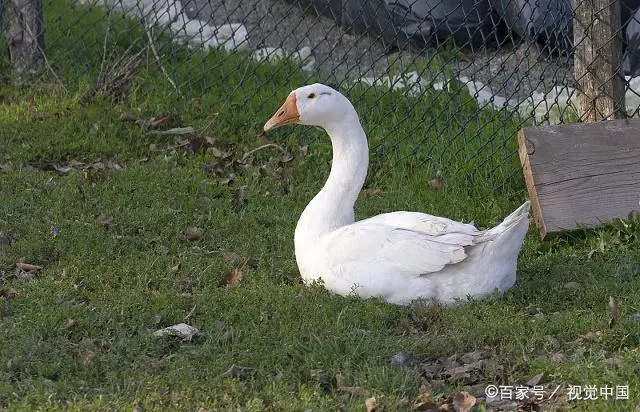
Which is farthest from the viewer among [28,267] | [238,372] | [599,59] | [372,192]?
[372,192]

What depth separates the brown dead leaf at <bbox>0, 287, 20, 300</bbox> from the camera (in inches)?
216

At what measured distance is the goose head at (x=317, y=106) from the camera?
19.1 feet

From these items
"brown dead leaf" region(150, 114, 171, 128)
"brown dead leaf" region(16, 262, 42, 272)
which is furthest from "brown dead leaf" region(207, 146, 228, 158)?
"brown dead leaf" region(16, 262, 42, 272)

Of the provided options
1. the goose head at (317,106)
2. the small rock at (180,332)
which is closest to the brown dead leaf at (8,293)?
the small rock at (180,332)

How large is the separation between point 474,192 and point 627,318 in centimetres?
214

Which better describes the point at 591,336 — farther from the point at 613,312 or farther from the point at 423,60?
the point at 423,60

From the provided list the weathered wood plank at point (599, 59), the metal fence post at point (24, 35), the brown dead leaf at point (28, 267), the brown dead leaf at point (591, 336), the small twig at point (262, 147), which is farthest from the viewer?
the metal fence post at point (24, 35)

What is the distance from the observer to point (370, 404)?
432 cm

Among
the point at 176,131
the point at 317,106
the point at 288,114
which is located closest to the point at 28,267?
the point at 288,114

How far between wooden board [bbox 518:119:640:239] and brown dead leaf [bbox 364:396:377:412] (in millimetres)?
2378

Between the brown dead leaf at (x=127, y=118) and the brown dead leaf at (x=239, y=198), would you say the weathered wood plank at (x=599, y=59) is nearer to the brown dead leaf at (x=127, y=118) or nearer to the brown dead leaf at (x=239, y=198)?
the brown dead leaf at (x=239, y=198)

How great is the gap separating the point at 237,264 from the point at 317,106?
97 centimetres

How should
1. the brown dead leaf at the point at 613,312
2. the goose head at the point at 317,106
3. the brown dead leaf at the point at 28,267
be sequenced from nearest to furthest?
1. the brown dead leaf at the point at 613,312
2. the goose head at the point at 317,106
3. the brown dead leaf at the point at 28,267

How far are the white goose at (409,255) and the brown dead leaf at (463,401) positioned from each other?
1.01 m
